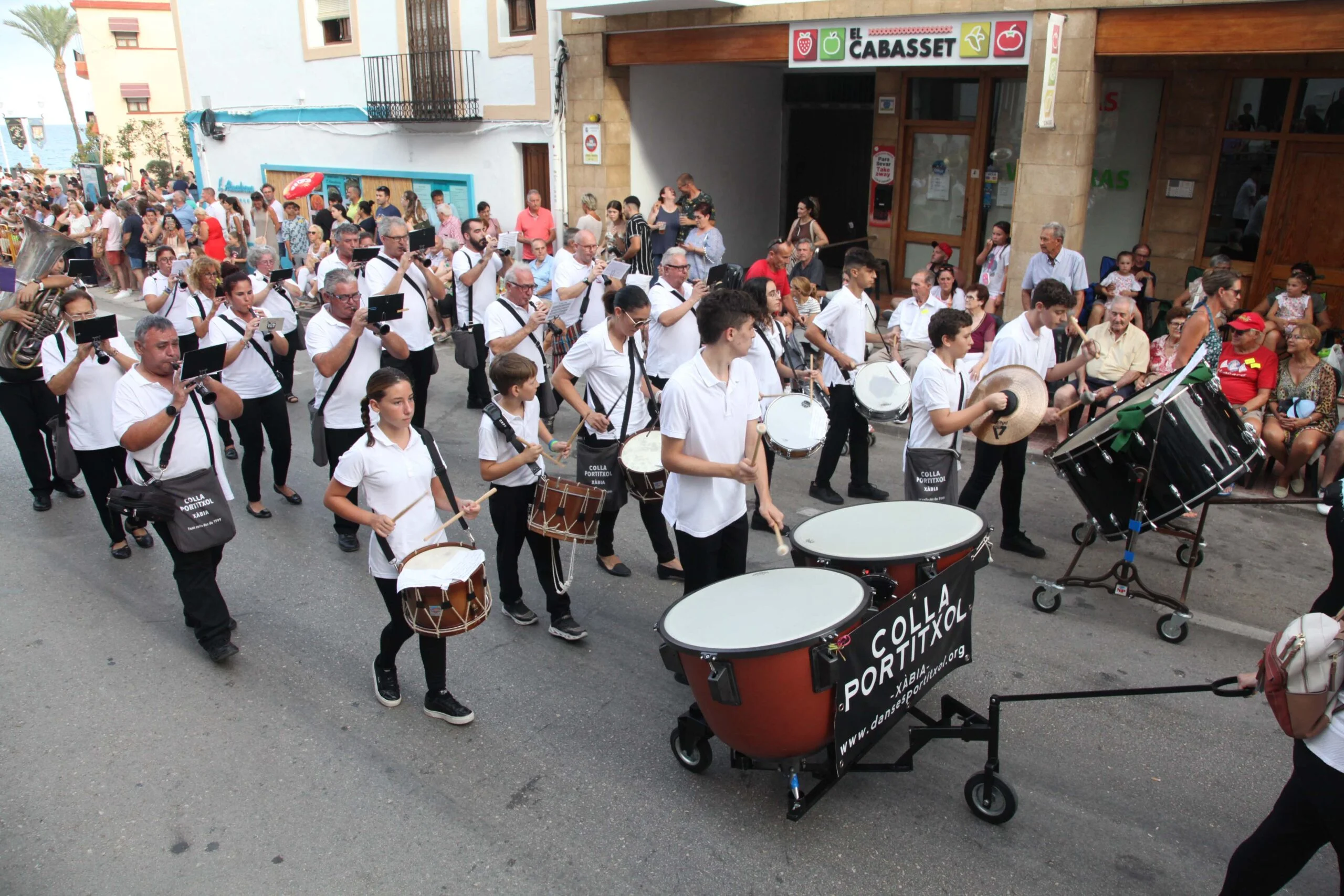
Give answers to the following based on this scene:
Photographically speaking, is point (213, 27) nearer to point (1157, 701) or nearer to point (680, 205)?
point (680, 205)

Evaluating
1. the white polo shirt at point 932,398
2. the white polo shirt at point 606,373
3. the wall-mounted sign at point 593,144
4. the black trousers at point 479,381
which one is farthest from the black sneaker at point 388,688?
the wall-mounted sign at point 593,144

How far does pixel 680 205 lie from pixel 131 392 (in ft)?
31.1

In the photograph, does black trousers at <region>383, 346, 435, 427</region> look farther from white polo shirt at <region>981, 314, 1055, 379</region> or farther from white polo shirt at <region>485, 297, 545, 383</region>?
white polo shirt at <region>981, 314, 1055, 379</region>

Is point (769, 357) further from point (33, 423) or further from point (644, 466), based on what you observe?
point (33, 423)

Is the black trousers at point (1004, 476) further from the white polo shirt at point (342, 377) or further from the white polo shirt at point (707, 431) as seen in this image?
the white polo shirt at point (342, 377)

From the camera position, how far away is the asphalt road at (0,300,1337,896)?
368 cm

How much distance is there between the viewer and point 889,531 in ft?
13.6

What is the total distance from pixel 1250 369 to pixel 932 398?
368 cm

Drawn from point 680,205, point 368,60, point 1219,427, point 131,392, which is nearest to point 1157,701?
point 1219,427

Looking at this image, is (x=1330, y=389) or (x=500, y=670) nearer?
(x=500, y=670)

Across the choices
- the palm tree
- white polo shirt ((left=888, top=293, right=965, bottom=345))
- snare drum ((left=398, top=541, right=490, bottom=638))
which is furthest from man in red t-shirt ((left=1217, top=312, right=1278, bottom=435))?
the palm tree

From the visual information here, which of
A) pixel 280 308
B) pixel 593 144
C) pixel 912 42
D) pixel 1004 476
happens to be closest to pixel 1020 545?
pixel 1004 476

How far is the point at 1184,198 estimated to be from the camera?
11.0 meters

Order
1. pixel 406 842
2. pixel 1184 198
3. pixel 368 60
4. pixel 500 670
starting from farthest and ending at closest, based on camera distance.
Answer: pixel 368 60 < pixel 1184 198 < pixel 500 670 < pixel 406 842
